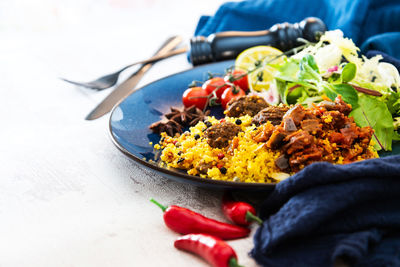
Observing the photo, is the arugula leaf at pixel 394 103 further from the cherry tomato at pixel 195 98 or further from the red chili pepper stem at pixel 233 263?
the red chili pepper stem at pixel 233 263

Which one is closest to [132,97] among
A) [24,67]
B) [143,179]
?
[143,179]

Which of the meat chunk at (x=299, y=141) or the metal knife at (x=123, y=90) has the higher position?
the meat chunk at (x=299, y=141)

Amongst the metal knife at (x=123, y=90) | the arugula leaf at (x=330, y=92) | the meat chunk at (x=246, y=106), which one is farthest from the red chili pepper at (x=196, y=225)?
the metal knife at (x=123, y=90)

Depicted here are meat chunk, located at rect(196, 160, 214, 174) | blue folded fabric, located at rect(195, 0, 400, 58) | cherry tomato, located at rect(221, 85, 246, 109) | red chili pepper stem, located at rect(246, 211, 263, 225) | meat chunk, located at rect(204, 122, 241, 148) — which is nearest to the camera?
red chili pepper stem, located at rect(246, 211, 263, 225)

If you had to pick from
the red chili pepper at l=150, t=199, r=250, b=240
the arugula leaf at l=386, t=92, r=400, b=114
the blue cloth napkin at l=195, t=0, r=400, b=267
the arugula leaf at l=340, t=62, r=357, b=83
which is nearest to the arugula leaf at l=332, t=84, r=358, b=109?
the arugula leaf at l=340, t=62, r=357, b=83

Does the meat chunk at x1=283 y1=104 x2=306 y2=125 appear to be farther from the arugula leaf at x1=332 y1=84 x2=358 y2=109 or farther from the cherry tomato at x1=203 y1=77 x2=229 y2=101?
the cherry tomato at x1=203 y1=77 x2=229 y2=101
